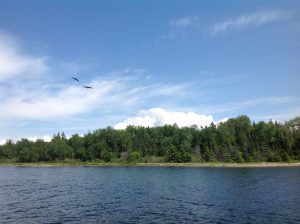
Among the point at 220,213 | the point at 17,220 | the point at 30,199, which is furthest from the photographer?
the point at 30,199

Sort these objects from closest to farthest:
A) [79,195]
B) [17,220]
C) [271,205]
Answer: [17,220]
[271,205]
[79,195]

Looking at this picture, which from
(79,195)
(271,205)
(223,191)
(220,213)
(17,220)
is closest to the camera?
(17,220)

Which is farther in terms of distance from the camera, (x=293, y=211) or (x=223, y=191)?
(x=223, y=191)

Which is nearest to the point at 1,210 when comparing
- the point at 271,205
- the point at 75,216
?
the point at 75,216

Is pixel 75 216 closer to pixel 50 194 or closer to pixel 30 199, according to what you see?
pixel 30 199

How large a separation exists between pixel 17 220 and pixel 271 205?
45130 millimetres

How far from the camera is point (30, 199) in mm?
67000

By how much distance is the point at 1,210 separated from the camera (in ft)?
180

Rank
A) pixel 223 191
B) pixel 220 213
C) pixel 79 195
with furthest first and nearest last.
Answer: pixel 223 191
pixel 79 195
pixel 220 213

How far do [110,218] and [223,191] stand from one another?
39.5 meters

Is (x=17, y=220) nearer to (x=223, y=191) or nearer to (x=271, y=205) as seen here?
(x=271, y=205)

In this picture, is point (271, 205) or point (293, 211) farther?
point (271, 205)

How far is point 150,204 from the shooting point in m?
60.3

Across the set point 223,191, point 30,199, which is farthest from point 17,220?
point 223,191
